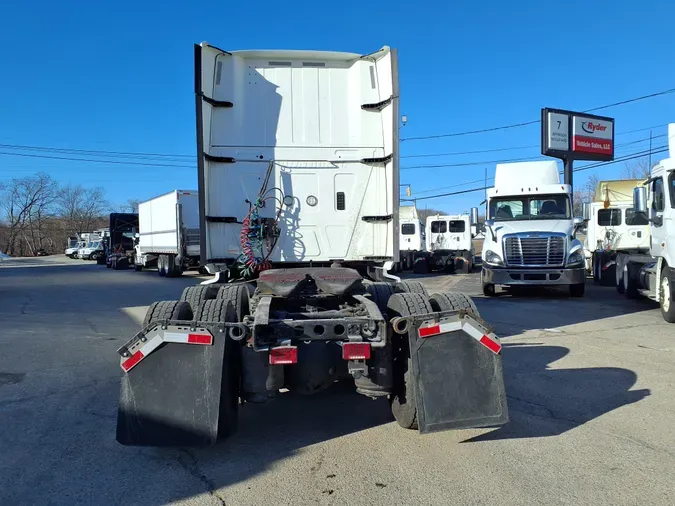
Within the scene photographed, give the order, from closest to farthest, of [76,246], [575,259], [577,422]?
[577,422], [575,259], [76,246]

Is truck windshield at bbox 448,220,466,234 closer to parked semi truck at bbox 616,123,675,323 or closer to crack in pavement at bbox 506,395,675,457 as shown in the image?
parked semi truck at bbox 616,123,675,323

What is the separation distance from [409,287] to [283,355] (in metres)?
2.46

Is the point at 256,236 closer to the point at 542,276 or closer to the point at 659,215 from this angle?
the point at 659,215

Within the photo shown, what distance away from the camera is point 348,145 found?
279 inches

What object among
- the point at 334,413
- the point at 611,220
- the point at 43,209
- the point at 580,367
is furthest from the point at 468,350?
the point at 43,209

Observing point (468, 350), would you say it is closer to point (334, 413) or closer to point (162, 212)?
point (334, 413)

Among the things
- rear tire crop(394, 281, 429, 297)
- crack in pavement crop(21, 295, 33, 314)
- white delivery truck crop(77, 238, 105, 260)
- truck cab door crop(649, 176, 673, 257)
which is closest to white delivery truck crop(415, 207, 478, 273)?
truck cab door crop(649, 176, 673, 257)

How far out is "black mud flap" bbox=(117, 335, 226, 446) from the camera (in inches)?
153

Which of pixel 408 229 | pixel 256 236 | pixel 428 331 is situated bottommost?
pixel 428 331

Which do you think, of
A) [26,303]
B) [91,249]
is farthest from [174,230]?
[91,249]

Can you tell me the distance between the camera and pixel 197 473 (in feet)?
12.6

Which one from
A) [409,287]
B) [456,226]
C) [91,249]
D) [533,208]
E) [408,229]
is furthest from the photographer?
[91,249]

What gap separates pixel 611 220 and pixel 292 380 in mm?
17493

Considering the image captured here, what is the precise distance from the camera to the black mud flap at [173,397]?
3.90m
